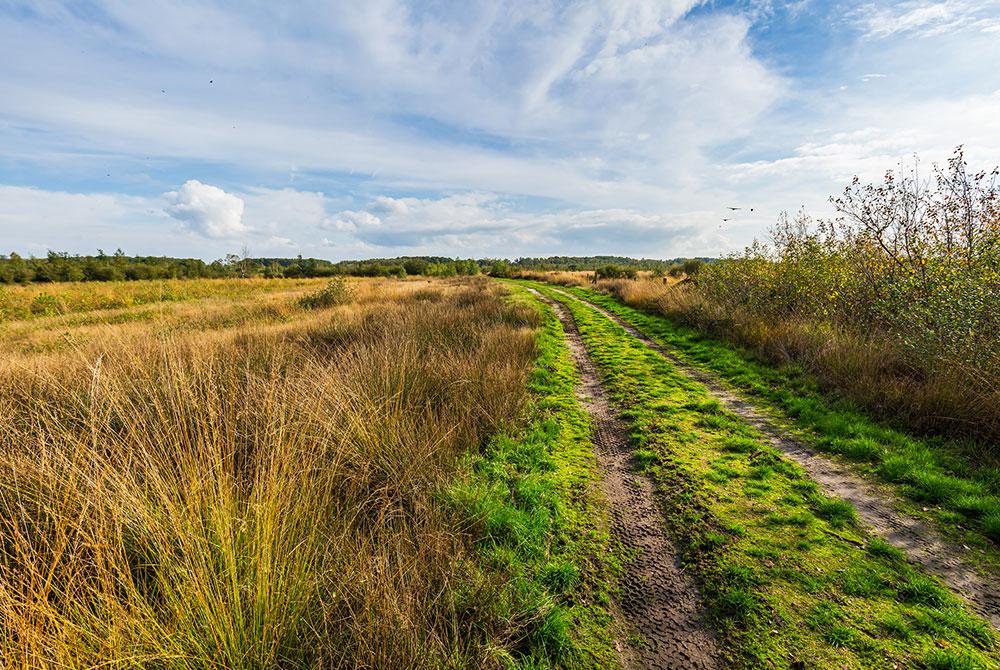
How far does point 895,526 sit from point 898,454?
67.4 inches

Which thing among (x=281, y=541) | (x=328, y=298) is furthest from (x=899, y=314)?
(x=328, y=298)

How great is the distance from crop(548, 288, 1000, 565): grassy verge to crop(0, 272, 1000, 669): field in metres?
0.03

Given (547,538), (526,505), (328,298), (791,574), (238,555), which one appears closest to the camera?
(238,555)

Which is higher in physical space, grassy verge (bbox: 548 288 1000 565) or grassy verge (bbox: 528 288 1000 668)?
grassy verge (bbox: 548 288 1000 565)

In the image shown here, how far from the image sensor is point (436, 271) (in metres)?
79.9

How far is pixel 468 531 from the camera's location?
3.27 m

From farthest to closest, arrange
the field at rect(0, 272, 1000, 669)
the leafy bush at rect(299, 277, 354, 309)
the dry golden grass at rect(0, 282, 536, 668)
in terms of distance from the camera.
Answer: the leafy bush at rect(299, 277, 354, 309), the field at rect(0, 272, 1000, 669), the dry golden grass at rect(0, 282, 536, 668)

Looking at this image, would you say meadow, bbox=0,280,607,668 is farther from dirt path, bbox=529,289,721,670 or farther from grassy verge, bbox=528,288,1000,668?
grassy verge, bbox=528,288,1000,668

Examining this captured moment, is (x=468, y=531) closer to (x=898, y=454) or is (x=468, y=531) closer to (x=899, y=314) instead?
(x=898, y=454)

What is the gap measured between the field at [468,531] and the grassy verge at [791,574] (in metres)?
0.02

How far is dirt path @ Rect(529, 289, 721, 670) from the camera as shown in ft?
7.89

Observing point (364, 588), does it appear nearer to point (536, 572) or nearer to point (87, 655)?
point (87, 655)

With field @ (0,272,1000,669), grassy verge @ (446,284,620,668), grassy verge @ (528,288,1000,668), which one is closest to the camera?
field @ (0,272,1000,669)

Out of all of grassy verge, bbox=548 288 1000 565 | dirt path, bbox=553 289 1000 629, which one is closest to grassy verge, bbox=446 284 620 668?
dirt path, bbox=553 289 1000 629
